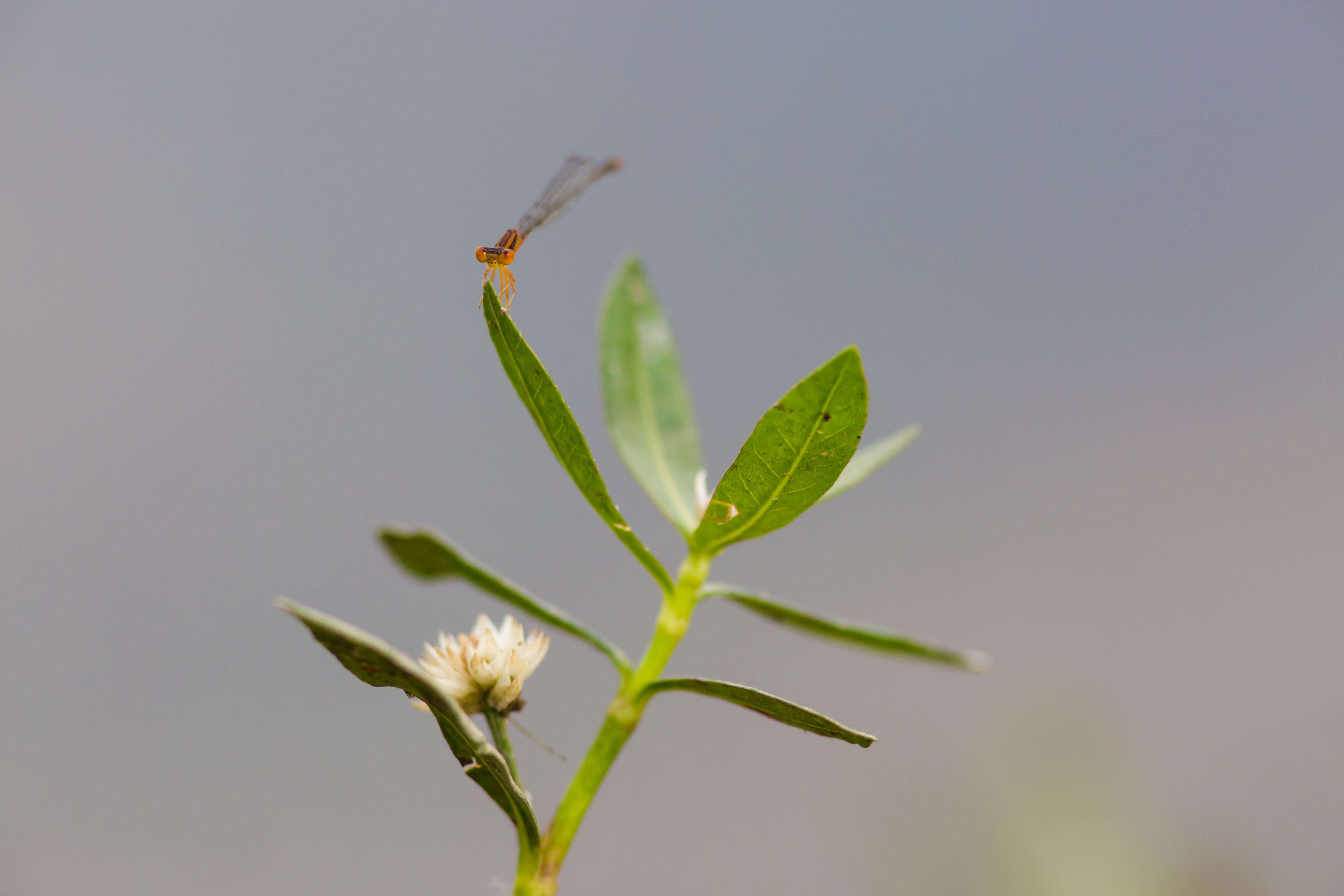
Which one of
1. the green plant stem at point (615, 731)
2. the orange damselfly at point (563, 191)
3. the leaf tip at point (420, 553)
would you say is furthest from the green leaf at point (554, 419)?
the orange damselfly at point (563, 191)

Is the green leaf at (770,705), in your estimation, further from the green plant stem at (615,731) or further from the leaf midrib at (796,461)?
the leaf midrib at (796,461)

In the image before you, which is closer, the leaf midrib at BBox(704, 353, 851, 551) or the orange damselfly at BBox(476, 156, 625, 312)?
the leaf midrib at BBox(704, 353, 851, 551)

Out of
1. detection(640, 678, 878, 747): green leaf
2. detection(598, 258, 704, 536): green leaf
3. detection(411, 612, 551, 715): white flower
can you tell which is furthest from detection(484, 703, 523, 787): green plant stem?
detection(598, 258, 704, 536): green leaf

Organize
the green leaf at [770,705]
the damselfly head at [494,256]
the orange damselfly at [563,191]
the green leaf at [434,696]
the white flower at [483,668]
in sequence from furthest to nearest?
1. the orange damselfly at [563,191]
2. the damselfly head at [494,256]
3. the white flower at [483,668]
4. the green leaf at [770,705]
5. the green leaf at [434,696]

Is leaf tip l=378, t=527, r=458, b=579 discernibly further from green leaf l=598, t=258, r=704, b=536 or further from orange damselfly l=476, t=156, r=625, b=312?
orange damselfly l=476, t=156, r=625, b=312

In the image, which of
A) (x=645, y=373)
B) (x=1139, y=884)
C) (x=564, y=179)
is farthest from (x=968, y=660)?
(x=1139, y=884)
